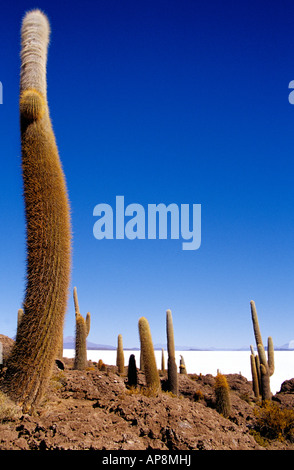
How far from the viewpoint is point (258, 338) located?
63.1ft

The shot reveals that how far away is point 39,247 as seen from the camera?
781 centimetres

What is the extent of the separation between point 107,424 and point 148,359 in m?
5.55

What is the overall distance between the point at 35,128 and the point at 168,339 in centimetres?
1236

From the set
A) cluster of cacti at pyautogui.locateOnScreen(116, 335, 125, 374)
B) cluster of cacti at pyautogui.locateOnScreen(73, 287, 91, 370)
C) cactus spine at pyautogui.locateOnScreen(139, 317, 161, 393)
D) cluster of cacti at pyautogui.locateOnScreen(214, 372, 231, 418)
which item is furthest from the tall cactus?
cluster of cacti at pyautogui.locateOnScreen(116, 335, 125, 374)

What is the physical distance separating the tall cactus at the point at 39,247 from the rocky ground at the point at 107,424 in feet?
2.33

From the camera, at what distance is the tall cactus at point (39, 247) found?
7406mm

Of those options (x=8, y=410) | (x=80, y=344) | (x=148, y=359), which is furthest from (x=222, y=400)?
(x=8, y=410)

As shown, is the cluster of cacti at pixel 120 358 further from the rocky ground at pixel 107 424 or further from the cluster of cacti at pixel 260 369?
the rocky ground at pixel 107 424

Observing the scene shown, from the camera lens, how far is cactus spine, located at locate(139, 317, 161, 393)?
12.9 meters

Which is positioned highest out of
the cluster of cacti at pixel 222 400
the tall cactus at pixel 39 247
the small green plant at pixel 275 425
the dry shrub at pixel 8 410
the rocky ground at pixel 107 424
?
the tall cactus at pixel 39 247

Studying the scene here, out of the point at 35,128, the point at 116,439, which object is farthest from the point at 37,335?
the point at 35,128

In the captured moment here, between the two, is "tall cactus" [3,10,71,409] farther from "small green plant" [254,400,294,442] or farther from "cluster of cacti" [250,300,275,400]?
"cluster of cacti" [250,300,275,400]

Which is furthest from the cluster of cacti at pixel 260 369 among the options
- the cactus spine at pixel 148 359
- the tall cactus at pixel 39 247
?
the tall cactus at pixel 39 247
